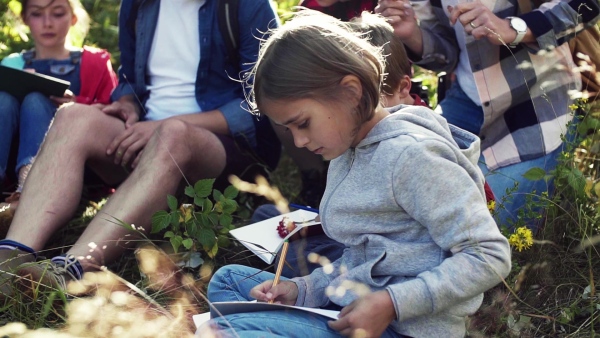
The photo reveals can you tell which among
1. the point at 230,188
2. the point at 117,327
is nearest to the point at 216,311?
the point at 117,327

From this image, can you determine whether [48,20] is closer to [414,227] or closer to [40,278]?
[40,278]

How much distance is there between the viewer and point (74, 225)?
11.6 ft

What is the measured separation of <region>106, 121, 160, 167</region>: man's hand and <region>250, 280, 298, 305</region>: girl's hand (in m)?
1.17

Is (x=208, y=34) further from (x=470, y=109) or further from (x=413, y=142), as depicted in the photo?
(x=413, y=142)

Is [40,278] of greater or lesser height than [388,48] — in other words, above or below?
below

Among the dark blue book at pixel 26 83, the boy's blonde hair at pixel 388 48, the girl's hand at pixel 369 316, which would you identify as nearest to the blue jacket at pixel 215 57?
the dark blue book at pixel 26 83

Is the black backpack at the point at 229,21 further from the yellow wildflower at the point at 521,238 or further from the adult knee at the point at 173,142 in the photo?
the yellow wildflower at the point at 521,238

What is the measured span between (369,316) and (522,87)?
1620mm

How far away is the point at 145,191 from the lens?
297 cm

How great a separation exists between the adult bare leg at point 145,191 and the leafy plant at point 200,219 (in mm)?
106

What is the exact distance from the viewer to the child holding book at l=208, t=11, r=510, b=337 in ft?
6.26

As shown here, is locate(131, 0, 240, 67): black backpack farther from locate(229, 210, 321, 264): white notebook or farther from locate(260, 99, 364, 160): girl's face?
locate(260, 99, 364, 160): girl's face

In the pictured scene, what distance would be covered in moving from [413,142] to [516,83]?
1.38 meters

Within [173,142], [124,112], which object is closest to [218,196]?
[173,142]
